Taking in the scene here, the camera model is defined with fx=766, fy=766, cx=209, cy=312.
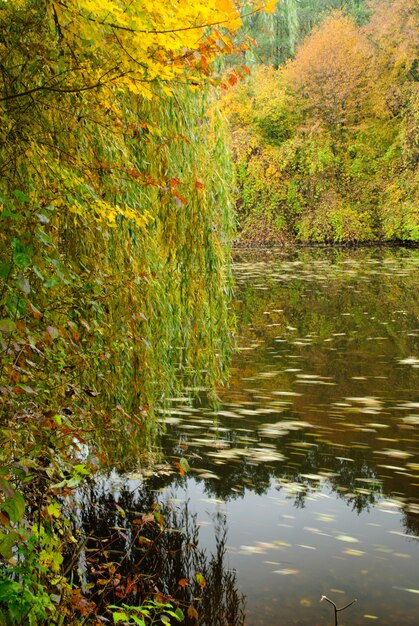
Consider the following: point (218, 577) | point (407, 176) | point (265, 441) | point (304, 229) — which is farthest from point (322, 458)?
point (304, 229)

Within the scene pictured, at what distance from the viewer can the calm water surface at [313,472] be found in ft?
12.9

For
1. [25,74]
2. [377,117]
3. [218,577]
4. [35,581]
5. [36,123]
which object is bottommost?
[218,577]

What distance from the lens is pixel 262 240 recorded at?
31.9 metres

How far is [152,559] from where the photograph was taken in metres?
4.17

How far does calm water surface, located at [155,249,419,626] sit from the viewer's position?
12.9 ft

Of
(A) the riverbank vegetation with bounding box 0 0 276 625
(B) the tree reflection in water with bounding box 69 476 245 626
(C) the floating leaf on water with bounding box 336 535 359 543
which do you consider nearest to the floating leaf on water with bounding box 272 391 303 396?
(A) the riverbank vegetation with bounding box 0 0 276 625

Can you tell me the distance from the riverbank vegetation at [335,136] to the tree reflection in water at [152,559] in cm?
2347

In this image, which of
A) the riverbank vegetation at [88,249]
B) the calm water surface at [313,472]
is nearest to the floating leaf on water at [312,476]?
the calm water surface at [313,472]

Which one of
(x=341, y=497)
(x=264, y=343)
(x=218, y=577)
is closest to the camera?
(x=218, y=577)

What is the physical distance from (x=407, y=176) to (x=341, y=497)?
77.9 ft

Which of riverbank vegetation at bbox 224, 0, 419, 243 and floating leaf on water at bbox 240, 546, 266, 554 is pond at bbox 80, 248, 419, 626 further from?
riverbank vegetation at bbox 224, 0, 419, 243

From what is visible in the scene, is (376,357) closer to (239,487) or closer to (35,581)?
(239,487)

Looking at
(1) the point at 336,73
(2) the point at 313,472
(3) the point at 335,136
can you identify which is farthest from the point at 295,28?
(2) the point at 313,472

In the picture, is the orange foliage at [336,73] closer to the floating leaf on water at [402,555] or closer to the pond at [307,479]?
the pond at [307,479]
